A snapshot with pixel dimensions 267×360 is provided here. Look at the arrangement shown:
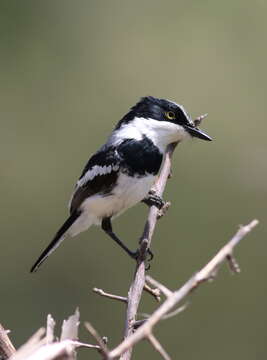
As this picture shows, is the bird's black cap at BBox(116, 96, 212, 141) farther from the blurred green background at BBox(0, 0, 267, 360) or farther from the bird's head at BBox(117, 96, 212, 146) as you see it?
the blurred green background at BBox(0, 0, 267, 360)

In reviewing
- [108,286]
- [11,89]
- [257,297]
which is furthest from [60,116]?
[257,297]

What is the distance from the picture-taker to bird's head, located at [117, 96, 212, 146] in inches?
127

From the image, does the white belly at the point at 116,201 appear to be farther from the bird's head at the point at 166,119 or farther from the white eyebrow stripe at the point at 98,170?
the bird's head at the point at 166,119

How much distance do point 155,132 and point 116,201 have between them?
32 cm

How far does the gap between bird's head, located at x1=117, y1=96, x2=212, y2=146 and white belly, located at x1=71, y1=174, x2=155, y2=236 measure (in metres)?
0.21

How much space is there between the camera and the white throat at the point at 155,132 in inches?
128

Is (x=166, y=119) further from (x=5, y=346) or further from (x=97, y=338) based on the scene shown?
(x=97, y=338)

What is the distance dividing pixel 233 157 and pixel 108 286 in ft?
5.90

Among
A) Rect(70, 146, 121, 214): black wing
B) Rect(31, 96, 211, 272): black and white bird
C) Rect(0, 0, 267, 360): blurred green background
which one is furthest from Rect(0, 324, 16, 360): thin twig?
Rect(0, 0, 267, 360): blurred green background

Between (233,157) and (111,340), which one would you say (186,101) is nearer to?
(233,157)

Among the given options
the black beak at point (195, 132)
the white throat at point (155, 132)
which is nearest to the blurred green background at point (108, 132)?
the white throat at point (155, 132)

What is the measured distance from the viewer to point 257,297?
609 centimetres

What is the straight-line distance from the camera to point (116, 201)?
3.31m

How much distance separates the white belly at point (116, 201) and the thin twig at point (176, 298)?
205cm
